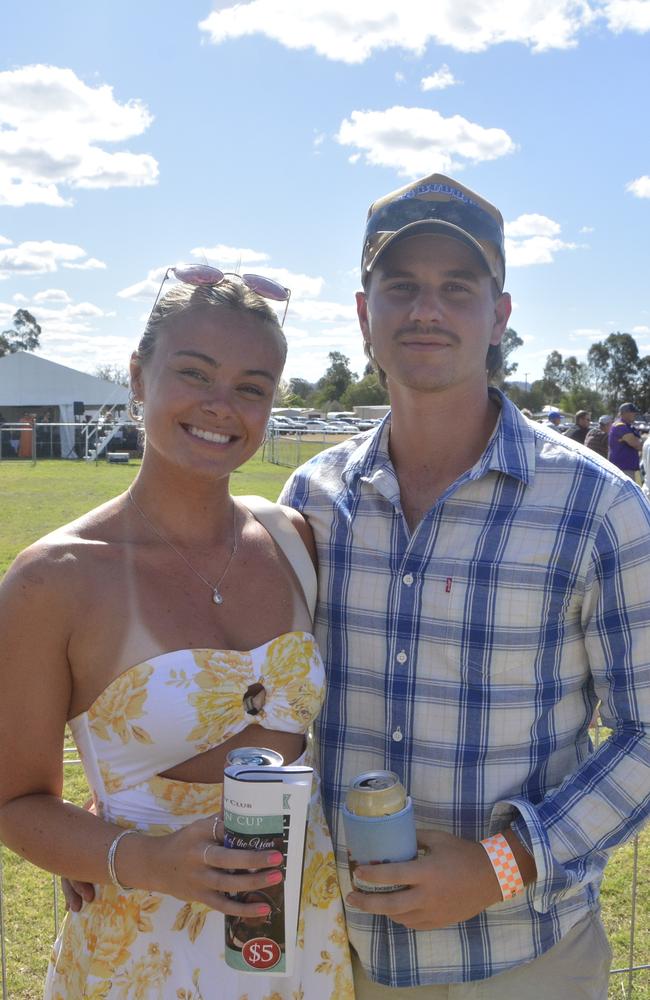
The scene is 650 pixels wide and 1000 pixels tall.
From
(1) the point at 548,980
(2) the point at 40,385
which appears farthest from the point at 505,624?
(2) the point at 40,385

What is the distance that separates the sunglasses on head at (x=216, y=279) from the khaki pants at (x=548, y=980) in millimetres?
1833

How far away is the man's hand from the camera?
1.76 m

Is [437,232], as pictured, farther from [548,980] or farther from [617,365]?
[617,365]

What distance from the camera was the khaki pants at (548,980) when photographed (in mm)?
2174

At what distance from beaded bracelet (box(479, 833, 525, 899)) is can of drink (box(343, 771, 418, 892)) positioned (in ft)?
1.10

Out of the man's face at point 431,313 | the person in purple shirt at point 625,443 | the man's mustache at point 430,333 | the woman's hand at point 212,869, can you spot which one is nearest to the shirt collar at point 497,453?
the man's face at point 431,313

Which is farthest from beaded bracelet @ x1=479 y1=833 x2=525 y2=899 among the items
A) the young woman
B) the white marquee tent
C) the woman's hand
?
the white marquee tent

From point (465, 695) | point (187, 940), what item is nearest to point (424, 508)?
point (465, 695)

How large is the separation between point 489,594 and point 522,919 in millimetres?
826

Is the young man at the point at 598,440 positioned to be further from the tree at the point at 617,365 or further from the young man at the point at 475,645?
the tree at the point at 617,365

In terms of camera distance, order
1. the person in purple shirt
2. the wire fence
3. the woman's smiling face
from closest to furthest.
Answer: the woman's smiling face → the person in purple shirt → the wire fence

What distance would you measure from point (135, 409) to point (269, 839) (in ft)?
4.82

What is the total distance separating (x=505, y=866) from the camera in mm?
2008

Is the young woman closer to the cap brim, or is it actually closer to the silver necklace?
the silver necklace
